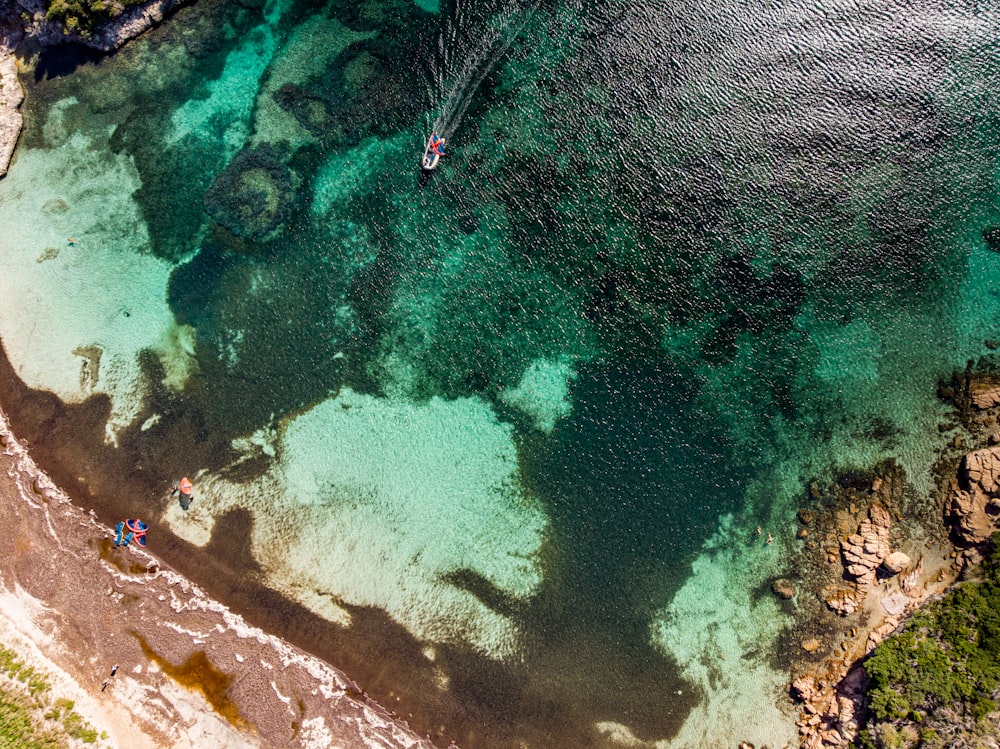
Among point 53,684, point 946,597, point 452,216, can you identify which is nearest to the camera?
point 53,684

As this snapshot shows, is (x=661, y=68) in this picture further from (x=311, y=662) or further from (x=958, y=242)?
(x=311, y=662)

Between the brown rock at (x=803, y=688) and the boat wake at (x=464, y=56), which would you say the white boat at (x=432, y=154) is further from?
the brown rock at (x=803, y=688)

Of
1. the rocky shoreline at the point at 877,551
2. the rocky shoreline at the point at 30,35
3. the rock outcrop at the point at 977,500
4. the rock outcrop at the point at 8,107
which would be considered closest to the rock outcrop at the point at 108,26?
the rocky shoreline at the point at 30,35

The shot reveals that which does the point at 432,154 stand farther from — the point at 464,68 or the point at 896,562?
the point at 896,562

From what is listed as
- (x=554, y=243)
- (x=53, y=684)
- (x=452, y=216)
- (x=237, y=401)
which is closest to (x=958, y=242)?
(x=554, y=243)

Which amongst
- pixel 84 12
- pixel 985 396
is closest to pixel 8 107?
pixel 84 12

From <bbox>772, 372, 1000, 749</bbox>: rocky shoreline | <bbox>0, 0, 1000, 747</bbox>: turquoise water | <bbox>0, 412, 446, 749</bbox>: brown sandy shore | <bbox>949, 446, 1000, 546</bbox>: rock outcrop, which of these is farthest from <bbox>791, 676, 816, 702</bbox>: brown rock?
<bbox>0, 412, 446, 749</bbox>: brown sandy shore
